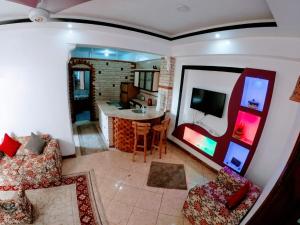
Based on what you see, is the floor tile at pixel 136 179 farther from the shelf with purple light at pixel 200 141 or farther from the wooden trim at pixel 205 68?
the wooden trim at pixel 205 68

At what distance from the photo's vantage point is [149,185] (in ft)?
10.8

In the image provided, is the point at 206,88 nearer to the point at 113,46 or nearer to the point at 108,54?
the point at 113,46

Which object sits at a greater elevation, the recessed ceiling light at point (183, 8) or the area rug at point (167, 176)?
the recessed ceiling light at point (183, 8)

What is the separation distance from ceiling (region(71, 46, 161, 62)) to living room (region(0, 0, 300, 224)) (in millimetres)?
2249

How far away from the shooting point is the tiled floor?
2600 millimetres

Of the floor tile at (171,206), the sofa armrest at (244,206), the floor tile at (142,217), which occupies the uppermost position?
the sofa armrest at (244,206)

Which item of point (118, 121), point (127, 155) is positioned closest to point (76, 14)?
point (118, 121)

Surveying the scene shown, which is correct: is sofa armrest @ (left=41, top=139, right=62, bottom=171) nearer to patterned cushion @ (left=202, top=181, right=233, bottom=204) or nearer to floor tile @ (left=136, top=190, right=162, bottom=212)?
floor tile @ (left=136, top=190, right=162, bottom=212)

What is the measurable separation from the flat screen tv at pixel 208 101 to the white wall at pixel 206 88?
11cm

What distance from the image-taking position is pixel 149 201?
2908 millimetres

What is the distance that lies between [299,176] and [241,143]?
272 centimetres

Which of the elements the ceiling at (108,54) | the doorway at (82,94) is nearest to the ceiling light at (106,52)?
the ceiling at (108,54)

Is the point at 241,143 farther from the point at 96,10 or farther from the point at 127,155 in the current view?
the point at 96,10

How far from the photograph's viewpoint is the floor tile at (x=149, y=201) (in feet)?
9.12
